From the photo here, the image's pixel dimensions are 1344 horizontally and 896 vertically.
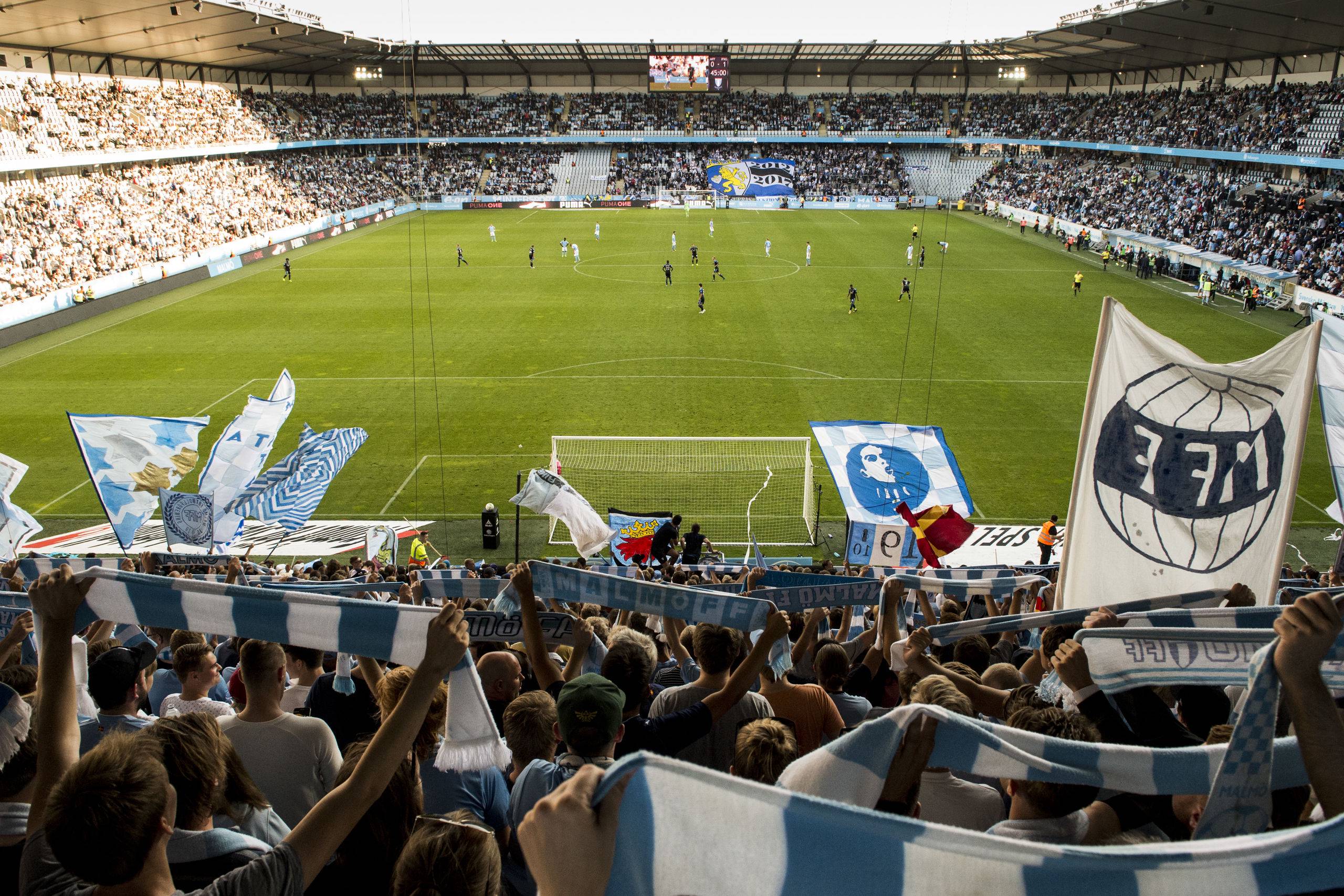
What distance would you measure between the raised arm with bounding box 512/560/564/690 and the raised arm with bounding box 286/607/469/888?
1.54 metres

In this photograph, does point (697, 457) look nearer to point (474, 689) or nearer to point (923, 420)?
point (923, 420)

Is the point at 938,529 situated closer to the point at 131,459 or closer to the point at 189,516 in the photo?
the point at 189,516

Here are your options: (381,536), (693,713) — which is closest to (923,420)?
(381,536)

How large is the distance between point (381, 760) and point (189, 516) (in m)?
13.3

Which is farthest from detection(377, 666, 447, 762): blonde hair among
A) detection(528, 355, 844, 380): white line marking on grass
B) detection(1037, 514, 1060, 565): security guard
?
detection(528, 355, 844, 380): white line marking on grass

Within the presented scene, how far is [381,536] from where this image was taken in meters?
17.5

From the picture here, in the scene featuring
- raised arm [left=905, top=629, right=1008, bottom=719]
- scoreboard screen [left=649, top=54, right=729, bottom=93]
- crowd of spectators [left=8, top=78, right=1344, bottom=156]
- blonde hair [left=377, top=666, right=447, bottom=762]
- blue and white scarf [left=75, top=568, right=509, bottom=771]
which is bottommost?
raised arm [left=905, top=629, right=1008, bottom=719]

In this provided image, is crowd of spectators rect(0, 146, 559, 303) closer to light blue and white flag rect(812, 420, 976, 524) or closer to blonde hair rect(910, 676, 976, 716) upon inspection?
light blue and white flag rect(812, 420, 976, 524)

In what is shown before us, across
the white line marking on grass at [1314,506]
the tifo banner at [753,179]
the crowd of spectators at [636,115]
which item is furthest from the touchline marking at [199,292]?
the white line marking on grass at [1314,506]

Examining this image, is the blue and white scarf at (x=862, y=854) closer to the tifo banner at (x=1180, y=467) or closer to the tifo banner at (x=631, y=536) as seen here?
the tifo banner at (x=1180, y=467)

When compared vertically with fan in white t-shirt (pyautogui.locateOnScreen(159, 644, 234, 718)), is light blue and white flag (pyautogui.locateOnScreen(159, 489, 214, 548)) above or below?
below

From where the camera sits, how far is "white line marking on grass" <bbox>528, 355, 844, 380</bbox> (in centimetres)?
2877

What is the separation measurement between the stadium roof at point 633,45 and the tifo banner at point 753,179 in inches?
410

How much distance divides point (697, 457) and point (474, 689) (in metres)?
18.8
